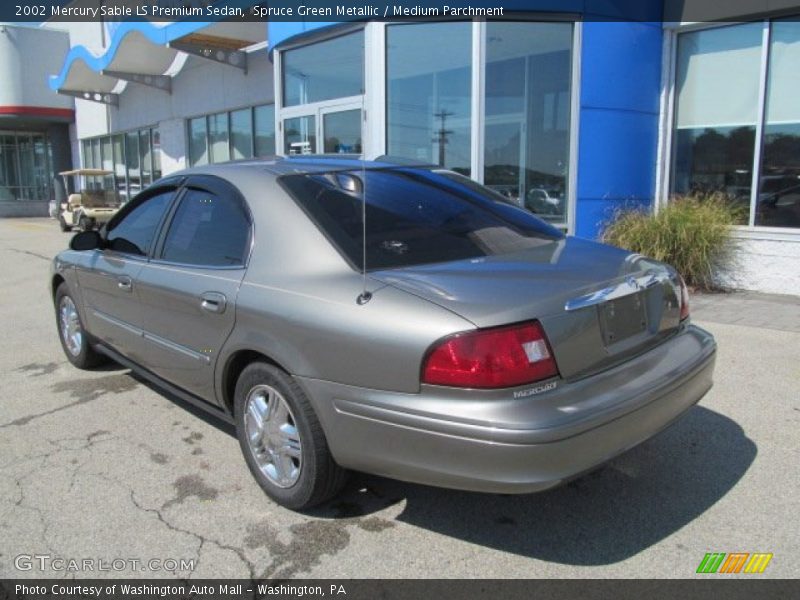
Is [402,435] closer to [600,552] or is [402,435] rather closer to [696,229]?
[600,552]

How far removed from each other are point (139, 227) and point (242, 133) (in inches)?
523

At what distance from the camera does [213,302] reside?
3.31 metres

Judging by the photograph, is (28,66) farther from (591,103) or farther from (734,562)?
(734,562)

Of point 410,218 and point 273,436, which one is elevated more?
point 410,218

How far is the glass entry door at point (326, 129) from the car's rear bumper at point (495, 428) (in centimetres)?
768

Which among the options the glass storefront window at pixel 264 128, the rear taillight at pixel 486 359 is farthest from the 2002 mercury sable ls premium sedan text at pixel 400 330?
the glass storefront window at pixel 264 128

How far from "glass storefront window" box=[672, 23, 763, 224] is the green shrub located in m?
0.67

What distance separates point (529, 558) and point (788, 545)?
3.56 feet

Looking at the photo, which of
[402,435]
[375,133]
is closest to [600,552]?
[402,435]

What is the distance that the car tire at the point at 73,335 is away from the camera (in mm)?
5188

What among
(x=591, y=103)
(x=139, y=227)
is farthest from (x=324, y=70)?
(x=139, y=227)

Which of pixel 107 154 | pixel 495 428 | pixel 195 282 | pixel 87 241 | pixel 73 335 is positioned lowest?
pixel 73 335

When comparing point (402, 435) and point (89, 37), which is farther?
point (89, 37)

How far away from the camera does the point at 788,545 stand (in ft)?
9.11
